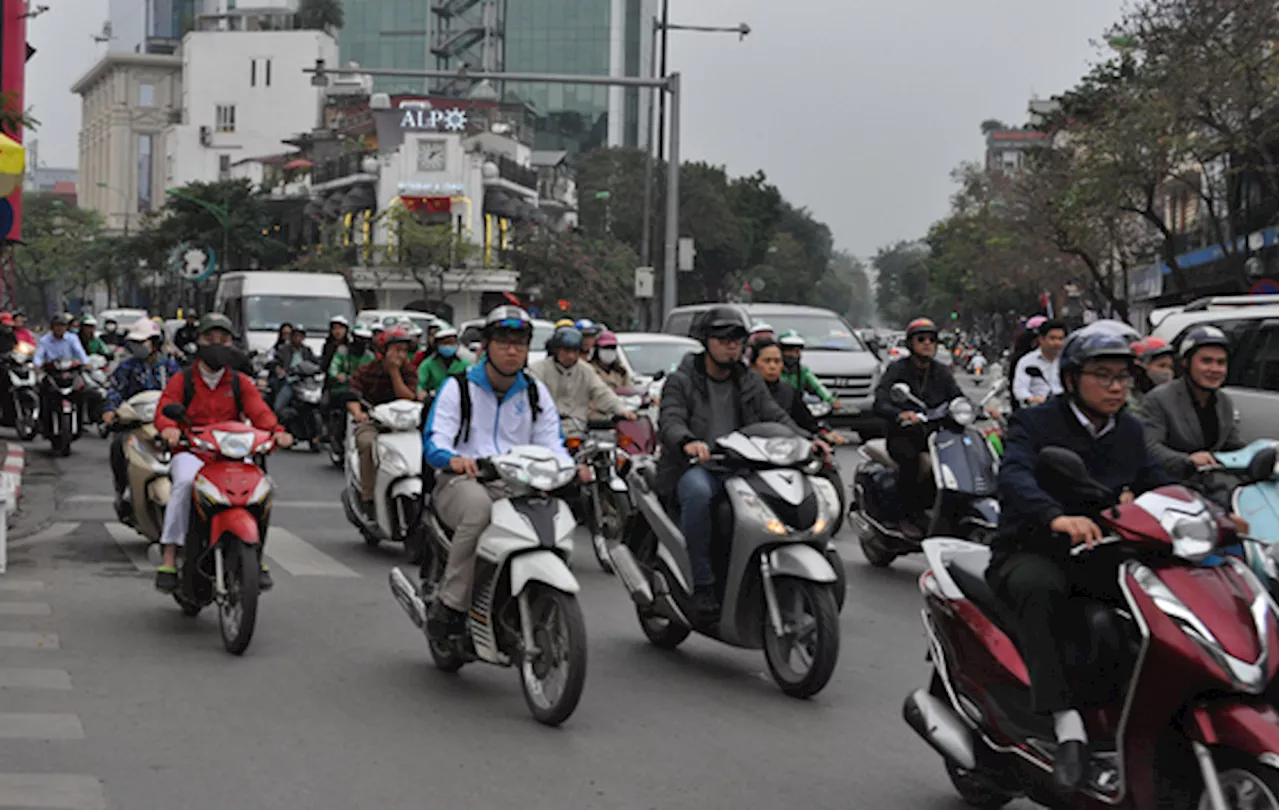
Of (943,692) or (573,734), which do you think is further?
(573,734)

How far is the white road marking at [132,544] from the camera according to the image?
1254 centimetres

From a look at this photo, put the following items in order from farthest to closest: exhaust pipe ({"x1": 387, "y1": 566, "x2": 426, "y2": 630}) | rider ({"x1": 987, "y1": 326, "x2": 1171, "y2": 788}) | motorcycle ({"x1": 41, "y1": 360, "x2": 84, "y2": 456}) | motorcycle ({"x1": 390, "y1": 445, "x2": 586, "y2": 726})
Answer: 1. motorcycle ({"x1": 41, "y1": 360, "x2": 84, "y2": 456})
2. exhaust pipe ({"x1": 387, "y1": 566, "x2": 426, "y2": 630})
3. motorcycle ({"x1": 390, "y1": 445, "x2": 586, "y2": 726})
4. rider ({"x1": 987, "y1": 326, "x2": 1171, "y2": 788})

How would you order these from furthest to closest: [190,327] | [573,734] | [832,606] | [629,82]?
[629,82] < [190,327] < [832,606] < [573,734]

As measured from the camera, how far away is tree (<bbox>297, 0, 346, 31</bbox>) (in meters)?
124

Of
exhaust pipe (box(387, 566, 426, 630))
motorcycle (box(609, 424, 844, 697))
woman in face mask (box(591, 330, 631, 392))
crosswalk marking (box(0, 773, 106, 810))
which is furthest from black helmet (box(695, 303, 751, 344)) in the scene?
woman in face mask (box(591, 330, 631, 392))

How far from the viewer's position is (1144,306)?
2753 inches

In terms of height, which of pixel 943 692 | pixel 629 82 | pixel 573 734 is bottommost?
pixel 573 734

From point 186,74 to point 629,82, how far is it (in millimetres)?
101782

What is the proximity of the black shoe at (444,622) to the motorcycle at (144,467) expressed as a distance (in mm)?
3623

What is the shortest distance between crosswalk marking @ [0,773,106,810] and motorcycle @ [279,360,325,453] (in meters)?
17.2

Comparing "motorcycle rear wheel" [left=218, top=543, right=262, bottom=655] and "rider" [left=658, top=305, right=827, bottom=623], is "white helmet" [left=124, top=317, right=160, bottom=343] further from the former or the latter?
"rider" [left=658, top=305, right=827, bottom=623]

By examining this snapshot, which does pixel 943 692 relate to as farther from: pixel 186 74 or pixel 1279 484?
pixel 186 74

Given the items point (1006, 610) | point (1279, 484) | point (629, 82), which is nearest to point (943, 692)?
point (1006, 610)

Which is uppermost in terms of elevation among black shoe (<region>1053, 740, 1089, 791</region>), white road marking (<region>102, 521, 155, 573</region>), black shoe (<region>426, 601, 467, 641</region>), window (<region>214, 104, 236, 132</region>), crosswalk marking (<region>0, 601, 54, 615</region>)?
window (<region>214, 104, 236, 132</region>)
